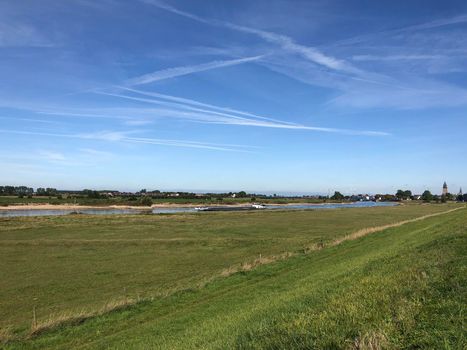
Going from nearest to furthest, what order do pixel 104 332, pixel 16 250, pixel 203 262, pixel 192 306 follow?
pixel 104 332
pixel 192 306
pixel 203 262
pixel 16 250

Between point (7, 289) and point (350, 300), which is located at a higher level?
point (350, 300)

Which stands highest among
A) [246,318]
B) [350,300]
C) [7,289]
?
[350,300]

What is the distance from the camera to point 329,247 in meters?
30.3

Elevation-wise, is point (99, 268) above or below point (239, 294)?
below

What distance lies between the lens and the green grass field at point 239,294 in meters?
6.38

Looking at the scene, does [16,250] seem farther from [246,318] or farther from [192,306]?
[246,318]

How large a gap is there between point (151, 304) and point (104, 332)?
3274mm

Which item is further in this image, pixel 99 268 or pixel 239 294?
pixel 99 268

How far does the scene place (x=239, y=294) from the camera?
666 inches

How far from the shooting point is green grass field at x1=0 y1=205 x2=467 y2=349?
251 inches

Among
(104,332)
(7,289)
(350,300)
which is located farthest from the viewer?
(7,289)

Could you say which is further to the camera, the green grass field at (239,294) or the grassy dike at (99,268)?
the grassy dike at (99,268)

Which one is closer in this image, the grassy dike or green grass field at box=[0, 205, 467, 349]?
green grass field at box=[0, 205, 467, 349]

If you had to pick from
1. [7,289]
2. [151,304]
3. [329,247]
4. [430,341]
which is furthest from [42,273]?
[430,341]
